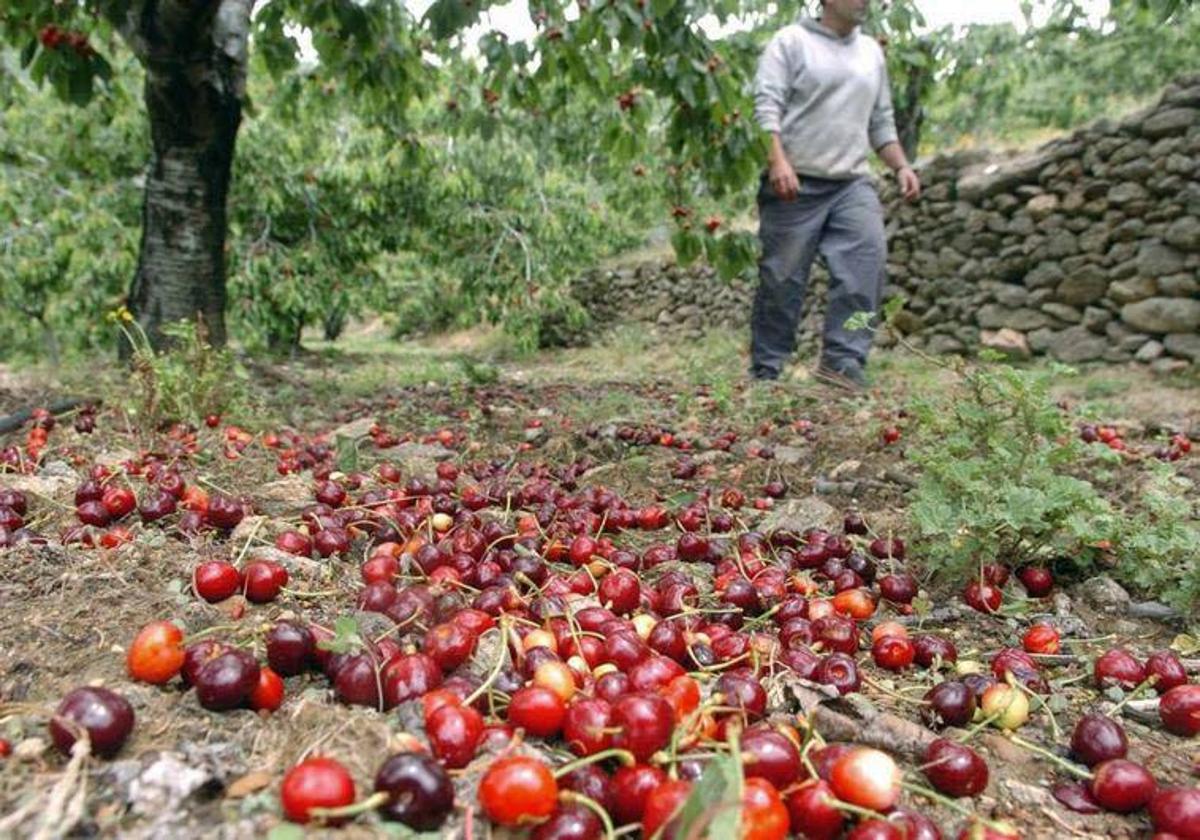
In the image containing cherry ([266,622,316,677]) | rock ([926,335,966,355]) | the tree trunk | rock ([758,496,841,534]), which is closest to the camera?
cherry ([266,622,316,677])

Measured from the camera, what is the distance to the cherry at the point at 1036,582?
2102 millimetres

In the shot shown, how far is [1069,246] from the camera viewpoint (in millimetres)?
7426

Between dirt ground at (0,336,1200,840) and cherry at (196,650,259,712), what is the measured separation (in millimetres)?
26

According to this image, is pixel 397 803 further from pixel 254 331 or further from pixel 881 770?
pixel 254 331

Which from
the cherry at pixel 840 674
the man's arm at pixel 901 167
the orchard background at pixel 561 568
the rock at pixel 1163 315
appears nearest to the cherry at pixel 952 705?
the orchard background at pixel 561 568

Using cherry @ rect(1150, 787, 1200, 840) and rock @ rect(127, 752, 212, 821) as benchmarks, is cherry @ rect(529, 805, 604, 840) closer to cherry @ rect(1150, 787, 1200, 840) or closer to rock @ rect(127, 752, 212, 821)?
rock @ rect(127, 752, 212, 821)

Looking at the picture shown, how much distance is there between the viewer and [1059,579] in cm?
221

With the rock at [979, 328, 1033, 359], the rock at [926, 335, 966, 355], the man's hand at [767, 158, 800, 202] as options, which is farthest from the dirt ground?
the rock at [926, 335, 966, 355]

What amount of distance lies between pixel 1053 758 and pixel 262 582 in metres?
1.46

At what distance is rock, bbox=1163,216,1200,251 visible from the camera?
638cm

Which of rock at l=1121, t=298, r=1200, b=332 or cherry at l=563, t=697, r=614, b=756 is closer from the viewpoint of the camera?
cherry at l=563, t=697, r=614, b=756

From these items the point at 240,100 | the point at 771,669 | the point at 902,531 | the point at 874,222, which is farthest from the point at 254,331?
the point at 771,669

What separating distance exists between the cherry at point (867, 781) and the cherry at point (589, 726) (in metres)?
0.31

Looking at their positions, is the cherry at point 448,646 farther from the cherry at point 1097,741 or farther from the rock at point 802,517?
the rock at point 802,517
